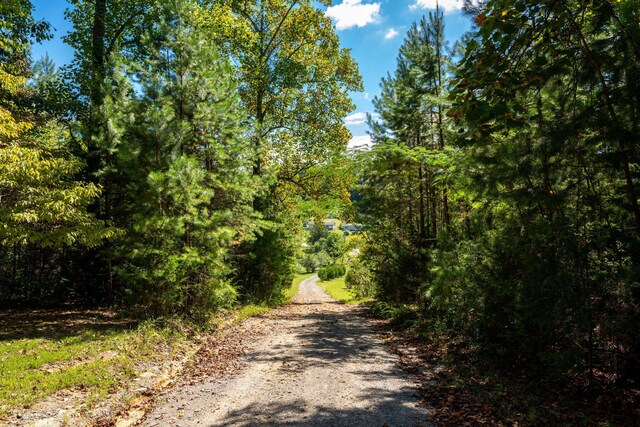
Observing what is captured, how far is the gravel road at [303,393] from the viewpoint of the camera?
4.90 m

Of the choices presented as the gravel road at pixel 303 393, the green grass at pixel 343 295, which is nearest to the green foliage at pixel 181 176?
the gravel road at pixel 303 393

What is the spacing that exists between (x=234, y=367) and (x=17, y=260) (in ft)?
44.5

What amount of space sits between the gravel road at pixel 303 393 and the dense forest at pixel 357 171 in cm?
209

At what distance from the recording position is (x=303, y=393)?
5.77m

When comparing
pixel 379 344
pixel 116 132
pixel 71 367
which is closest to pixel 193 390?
pixel 71 367

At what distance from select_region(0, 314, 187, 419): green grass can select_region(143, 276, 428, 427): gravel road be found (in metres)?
1.37

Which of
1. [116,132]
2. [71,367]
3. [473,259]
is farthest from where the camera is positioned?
[116,132]

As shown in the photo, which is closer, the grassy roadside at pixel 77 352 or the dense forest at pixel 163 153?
the grassy roadside at pixel 77 352

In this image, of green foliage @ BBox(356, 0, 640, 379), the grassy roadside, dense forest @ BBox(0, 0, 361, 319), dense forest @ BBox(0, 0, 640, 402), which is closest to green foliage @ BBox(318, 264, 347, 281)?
dense forest @ BBox(0, 0, 640, 402)

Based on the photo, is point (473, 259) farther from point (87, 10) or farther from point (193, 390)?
point (87, 10)

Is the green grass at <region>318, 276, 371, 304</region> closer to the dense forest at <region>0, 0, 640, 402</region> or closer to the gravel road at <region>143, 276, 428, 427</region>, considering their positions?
the dense forest at <region>0, 0, 640, 402</region>

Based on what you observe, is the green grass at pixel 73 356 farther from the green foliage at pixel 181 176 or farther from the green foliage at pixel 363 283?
the green foliage at pixel 363 283

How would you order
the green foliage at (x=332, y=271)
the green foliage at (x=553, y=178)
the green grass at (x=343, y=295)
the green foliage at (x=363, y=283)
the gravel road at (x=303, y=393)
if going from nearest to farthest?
the green foliage at (x=553, y=178) < the gravel road at (x=303, y=393) < the green foliage at (x=363, y=283) < the green grass at (x=343, y=295) < the green foliage at (x=332, y=271)

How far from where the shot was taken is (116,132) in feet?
33.4
